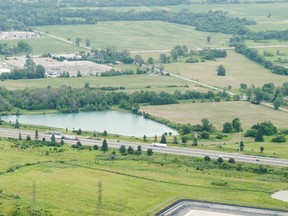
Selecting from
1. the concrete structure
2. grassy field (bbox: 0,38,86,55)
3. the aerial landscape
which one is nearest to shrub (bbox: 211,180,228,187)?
the aerial landscape

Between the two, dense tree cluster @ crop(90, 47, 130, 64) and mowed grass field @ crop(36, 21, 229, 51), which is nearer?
dense tree cluster @ crop(90, 47, 130, 64)

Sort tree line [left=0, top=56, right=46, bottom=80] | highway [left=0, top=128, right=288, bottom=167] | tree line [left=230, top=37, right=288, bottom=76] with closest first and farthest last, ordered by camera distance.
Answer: highway [left=0, top=128, right=288, bottom=167] < tree line [left=0, top=56, right=46, bottom=80] < tree line [left=230, top=37, right=288, bottom=76]

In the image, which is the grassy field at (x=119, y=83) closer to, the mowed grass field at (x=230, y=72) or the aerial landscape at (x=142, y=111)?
the aerial landscape at (x=142, y=111)

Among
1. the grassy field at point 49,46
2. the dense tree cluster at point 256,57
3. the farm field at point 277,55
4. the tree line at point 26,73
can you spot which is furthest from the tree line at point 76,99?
the grassy field at point 49,46

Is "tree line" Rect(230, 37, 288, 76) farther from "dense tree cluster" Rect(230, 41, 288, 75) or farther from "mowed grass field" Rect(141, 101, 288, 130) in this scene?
"mowed grass field" Rect(141, 101, 288, 130)

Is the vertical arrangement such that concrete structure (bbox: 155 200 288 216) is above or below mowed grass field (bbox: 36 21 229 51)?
below

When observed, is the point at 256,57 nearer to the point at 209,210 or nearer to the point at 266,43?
the point at 266,43

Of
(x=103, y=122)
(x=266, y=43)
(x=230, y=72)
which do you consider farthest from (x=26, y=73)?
(x=266, y=43)
